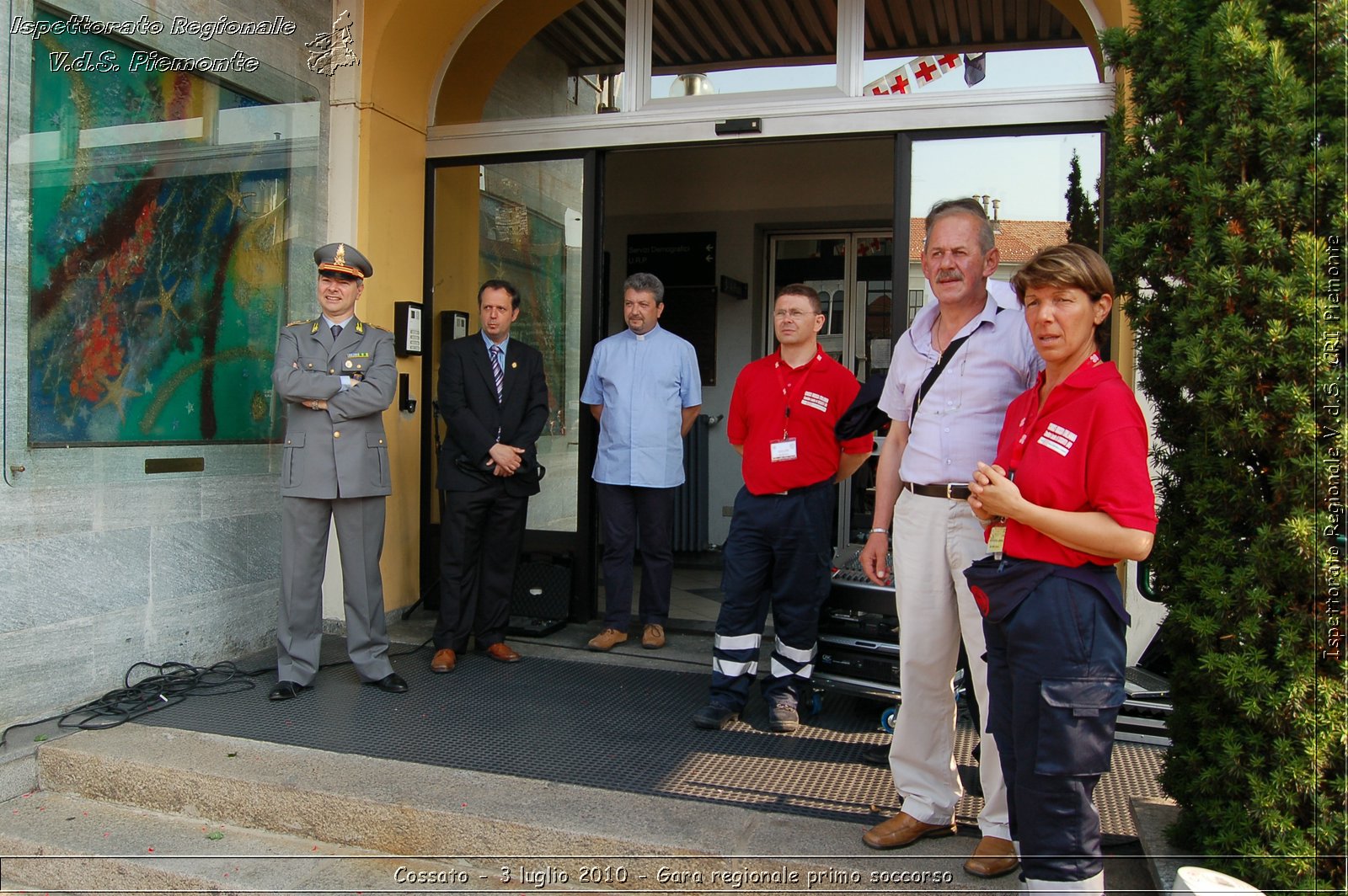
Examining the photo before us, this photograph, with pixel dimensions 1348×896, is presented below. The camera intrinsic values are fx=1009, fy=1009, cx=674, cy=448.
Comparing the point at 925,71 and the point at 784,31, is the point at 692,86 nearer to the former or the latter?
the point at 784,31

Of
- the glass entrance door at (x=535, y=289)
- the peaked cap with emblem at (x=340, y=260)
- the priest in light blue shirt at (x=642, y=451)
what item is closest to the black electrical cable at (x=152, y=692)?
the glass entrance door at (x=535, y=289)

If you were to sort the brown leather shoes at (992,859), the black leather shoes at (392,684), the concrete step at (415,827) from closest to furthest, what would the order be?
the brown leather shoes at (992,859) < the concrete step at (415,827) < the black leather shoes at (392,684)

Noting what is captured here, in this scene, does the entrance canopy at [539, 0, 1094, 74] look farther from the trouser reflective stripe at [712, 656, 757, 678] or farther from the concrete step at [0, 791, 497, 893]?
the concrete step at [0, 791, 497, 893]

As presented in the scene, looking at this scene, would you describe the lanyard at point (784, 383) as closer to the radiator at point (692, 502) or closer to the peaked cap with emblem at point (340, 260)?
the peaked cap with emblem at point (340, 260)

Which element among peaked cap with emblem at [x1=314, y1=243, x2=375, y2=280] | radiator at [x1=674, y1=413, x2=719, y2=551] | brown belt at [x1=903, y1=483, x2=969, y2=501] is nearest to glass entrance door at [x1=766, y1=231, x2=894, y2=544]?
radiator at [x1=674, y1=413, x2=719, y2=551]

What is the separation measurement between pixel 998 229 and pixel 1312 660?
2.96 meters

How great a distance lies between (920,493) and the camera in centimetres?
295

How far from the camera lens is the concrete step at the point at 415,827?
2842mm

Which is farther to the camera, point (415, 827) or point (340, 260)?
point (340, 260)

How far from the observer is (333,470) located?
4.33 meters

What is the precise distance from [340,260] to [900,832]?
10.6 ft

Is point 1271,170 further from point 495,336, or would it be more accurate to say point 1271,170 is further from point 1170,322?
point 495,336

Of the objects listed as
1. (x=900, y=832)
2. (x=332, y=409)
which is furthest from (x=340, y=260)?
(x=900, y=832)

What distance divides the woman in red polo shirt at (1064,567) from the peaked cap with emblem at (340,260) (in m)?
3.05
